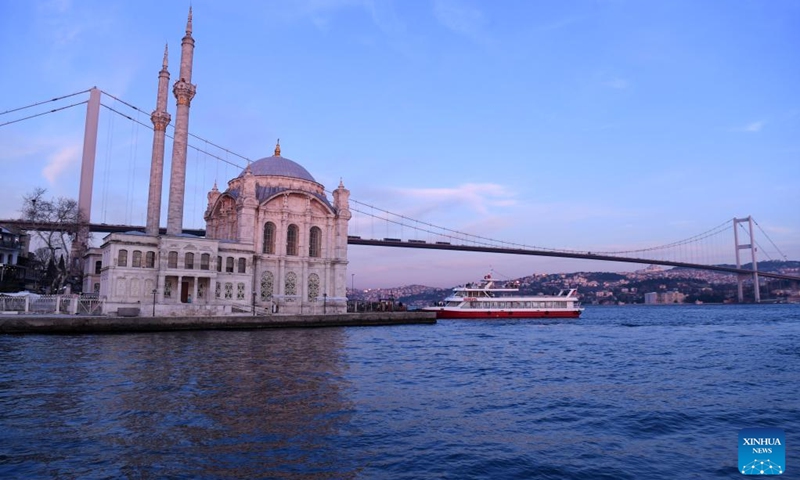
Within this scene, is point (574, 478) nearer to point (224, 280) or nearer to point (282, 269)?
point (224, 280)

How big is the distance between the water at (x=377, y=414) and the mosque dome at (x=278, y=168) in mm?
29367

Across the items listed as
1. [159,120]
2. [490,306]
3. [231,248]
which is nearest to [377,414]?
[231,248]

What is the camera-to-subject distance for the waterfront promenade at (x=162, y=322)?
25.3 m

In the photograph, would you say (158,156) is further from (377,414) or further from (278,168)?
(377,414)

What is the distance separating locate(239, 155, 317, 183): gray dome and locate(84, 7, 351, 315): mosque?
0.34 ft

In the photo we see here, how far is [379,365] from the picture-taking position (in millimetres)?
16906

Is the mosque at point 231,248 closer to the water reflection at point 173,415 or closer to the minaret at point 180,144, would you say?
the minaret at point 180,144

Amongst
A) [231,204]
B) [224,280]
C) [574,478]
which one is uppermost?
[231,204]

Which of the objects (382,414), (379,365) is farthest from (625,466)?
(379,365)

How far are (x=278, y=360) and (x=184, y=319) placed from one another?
15.5 m

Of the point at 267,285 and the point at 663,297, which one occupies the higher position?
the point at 663,297

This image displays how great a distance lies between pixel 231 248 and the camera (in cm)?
3891

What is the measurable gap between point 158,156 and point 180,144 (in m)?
2.17

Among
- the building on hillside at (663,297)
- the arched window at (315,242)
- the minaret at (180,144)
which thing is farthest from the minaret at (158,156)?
the building on hillside at (663,297)
